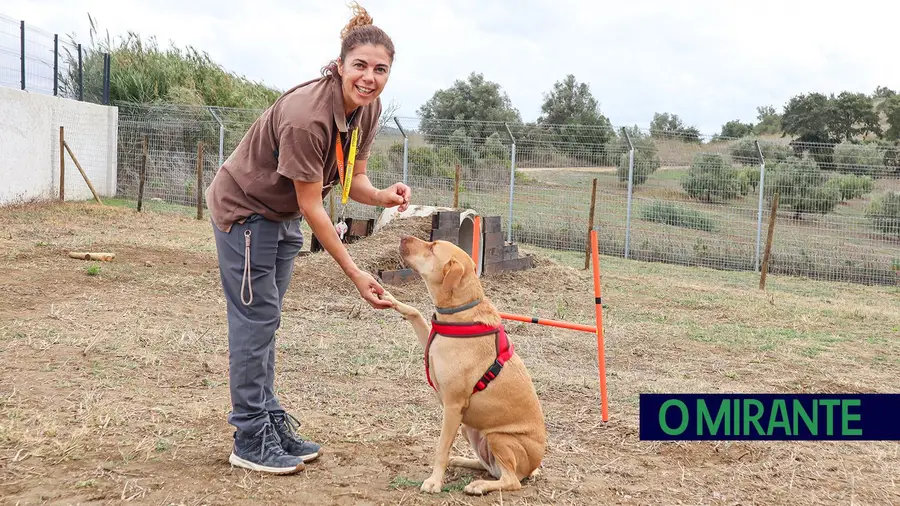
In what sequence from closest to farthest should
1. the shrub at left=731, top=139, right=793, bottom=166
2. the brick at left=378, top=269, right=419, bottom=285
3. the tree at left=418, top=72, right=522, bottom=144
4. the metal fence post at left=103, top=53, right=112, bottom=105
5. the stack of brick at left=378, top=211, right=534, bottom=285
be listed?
the brick at left=378, top=269, right=419, bottom=285
the stack of brick at left=378, top=211, right=534, bottom=285
the shrub at left=731, top=139, right=793, bottom=166
the metal fence post at left=103, top=53, right=112, bottom=105
the tree at left=418, top=72, right=522, bottom=144

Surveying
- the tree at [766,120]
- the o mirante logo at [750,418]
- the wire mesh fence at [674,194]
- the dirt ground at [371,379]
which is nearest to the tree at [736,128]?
the tree at [766,120]

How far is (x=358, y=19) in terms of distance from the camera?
358 cm

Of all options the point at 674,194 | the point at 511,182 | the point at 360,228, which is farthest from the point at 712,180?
the point at 360,228

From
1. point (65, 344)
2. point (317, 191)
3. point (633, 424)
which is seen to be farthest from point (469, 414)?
point (65, 344)

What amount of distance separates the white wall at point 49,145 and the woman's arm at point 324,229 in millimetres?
15273

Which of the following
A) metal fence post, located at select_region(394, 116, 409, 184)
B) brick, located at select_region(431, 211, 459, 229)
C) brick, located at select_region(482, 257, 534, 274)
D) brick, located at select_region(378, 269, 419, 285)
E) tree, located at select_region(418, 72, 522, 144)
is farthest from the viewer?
tree, located at select_region(418, 72, 522, 144)

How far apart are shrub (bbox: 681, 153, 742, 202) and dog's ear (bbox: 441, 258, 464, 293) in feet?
43.1

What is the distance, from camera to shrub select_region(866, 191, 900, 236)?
14.4m

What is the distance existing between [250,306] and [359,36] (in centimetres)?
128

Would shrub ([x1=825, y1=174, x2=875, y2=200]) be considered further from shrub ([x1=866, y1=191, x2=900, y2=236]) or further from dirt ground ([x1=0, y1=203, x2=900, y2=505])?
dirt ground ([x1=0, y1=203, x2=900, y2=505])

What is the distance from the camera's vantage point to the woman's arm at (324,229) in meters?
3.44

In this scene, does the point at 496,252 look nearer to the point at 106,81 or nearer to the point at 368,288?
the point at 368,288

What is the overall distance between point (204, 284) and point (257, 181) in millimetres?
6042

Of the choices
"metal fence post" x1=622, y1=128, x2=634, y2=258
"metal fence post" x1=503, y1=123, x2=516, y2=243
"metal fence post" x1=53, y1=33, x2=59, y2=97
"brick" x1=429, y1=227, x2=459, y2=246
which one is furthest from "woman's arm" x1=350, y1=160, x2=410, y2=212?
"metal fence post" x1=53, y1=33, x2=59, y2=97
